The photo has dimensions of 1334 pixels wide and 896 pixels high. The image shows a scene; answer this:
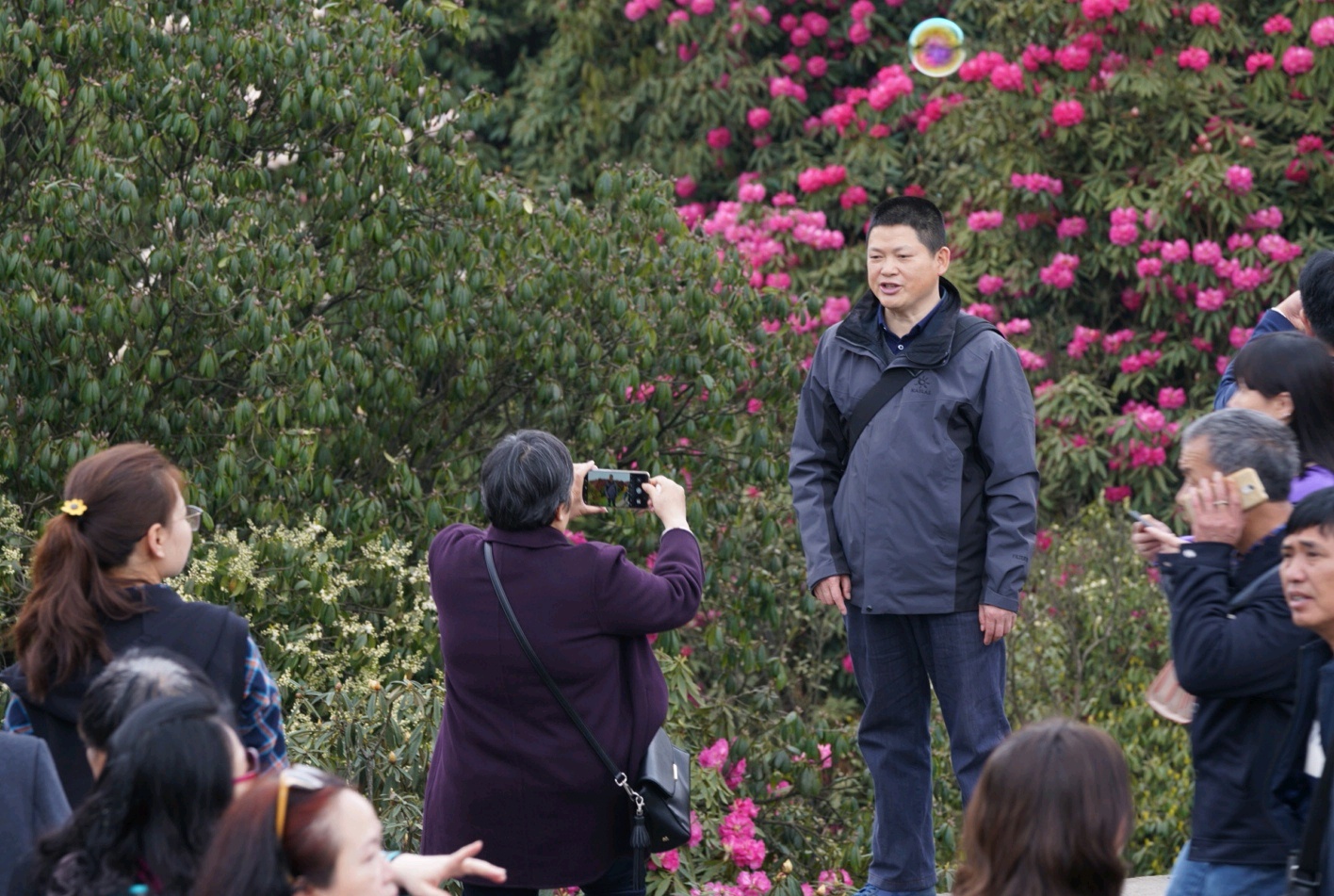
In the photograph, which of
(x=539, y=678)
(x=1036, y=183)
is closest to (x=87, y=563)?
(x=539, y=678)

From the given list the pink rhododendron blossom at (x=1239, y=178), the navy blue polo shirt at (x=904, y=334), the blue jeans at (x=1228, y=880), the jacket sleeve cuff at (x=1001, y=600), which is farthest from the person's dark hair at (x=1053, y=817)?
the pink rhododendron blossom at (x=1239, y=178)

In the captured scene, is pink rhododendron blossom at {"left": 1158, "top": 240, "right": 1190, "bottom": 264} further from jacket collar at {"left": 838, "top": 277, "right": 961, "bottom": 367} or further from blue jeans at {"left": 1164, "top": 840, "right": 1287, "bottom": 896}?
blue jeans at {"left": 1164, "top": 840, "right": 1287, "bottom": 896}

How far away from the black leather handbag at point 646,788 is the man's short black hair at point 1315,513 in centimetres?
141

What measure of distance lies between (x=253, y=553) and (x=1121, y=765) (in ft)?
11.0

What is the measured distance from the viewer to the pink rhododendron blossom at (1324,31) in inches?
316

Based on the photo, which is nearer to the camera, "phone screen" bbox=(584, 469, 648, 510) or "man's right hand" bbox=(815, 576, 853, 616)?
"phone screen" bbox=(584, 469, 648, 510)

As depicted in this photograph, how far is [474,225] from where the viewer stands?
601 cm

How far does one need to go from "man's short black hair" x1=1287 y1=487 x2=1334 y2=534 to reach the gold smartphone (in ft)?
0.45

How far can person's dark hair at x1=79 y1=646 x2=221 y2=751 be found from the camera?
96.7 inches

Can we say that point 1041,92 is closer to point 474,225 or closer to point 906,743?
point 474,225

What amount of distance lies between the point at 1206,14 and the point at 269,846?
762 cm

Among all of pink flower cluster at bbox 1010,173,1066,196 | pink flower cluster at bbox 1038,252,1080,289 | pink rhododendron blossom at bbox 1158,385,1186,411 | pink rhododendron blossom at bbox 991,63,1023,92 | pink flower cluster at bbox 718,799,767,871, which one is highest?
pink rhododendron blossom at bbox 991,63,1023,92

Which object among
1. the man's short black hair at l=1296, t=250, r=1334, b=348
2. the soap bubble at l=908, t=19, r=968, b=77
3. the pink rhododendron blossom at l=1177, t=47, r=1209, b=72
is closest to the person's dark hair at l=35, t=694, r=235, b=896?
the man's short black hair at l=1296, t=250, r=1334, b=348

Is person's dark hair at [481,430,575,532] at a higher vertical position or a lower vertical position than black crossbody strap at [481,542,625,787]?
higher
